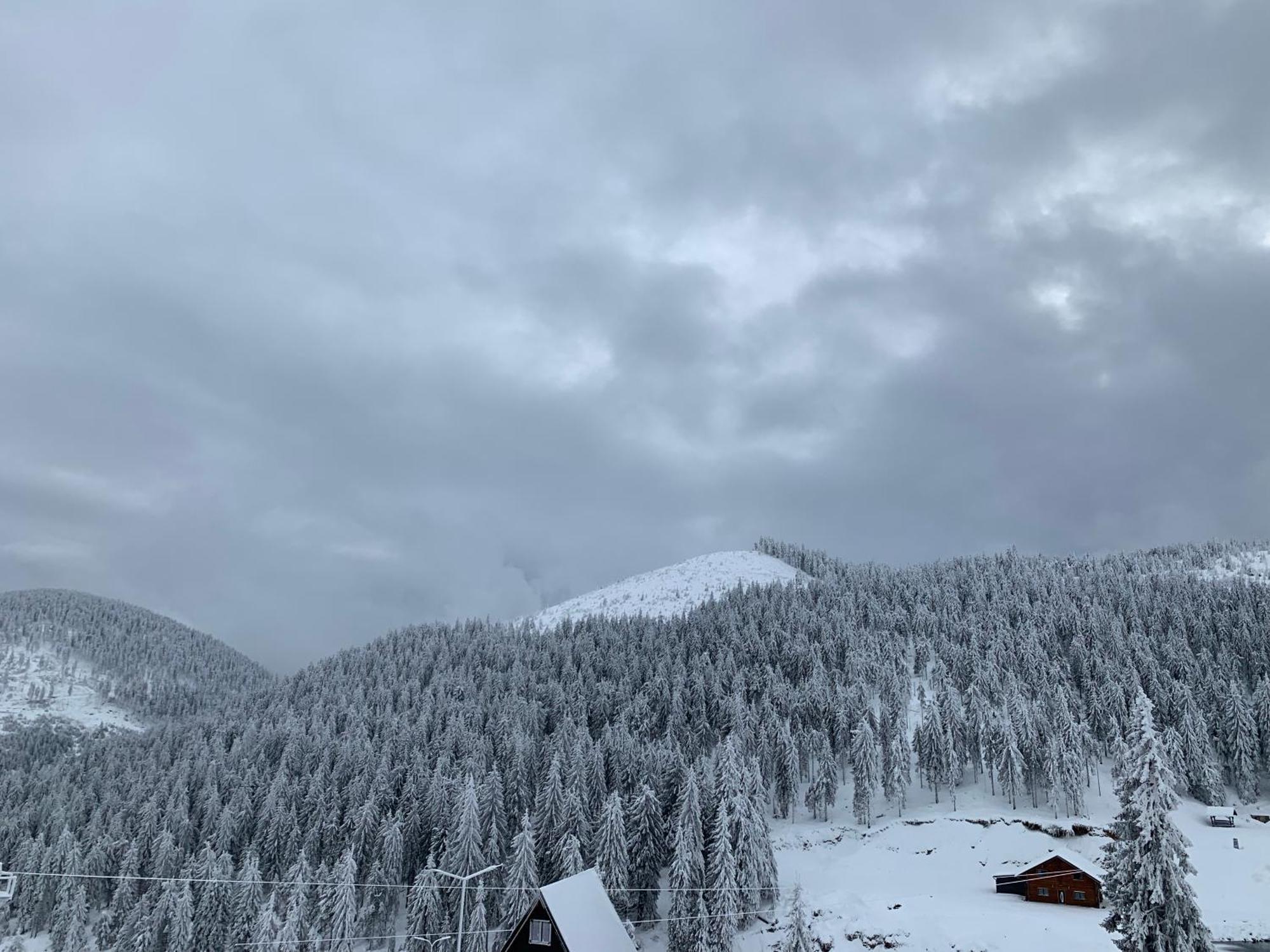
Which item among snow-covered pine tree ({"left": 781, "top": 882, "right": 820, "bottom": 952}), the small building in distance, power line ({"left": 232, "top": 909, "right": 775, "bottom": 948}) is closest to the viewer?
snow-covered pine tree ({"left": 781, "top": 882, "right": 820, "bottom": 952})

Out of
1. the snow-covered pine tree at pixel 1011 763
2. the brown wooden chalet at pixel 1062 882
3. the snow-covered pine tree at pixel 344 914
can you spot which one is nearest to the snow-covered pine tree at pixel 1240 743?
the snow-covered pine tree at pixel 1011 763

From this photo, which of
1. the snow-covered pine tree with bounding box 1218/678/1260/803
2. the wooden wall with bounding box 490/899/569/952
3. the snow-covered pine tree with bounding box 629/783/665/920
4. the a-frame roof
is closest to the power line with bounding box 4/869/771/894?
the snow-covered pine tree with bounding box 629/783/665/920

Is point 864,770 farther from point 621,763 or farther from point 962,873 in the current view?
point 621,763

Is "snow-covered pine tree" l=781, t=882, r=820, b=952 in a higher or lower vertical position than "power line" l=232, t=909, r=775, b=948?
higher

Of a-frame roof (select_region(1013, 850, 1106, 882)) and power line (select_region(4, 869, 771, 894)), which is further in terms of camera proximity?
a-frame roof (select_region(1013, 850, 1106, 882))

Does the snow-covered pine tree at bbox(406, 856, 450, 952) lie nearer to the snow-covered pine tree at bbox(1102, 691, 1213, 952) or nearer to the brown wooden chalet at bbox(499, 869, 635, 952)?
the brown wooden chalet at bbox(499, 869, 635, 952)

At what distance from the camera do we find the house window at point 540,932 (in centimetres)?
4662

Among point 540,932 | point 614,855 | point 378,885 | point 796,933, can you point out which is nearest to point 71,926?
point 378,885

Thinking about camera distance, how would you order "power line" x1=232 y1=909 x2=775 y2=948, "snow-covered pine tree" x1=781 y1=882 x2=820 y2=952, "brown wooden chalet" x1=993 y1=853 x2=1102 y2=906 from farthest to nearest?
1. "brown wooden chalet" x1=993 y1=853 x2=1102 y2=906
2. "power line" x1=232 y1=909 x2=775 y2=948
3. "snow-covered pine tree" x1=781 y1=882 x2=820 y2=952

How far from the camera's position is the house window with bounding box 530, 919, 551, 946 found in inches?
1836

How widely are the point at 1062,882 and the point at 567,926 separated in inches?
2123

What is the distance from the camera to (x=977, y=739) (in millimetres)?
110938

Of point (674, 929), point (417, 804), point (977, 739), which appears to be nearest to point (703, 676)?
point (977, 739)

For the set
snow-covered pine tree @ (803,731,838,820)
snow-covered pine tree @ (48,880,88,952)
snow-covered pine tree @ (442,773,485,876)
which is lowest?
snow-covered pine tree @ (48,880,88,952)
